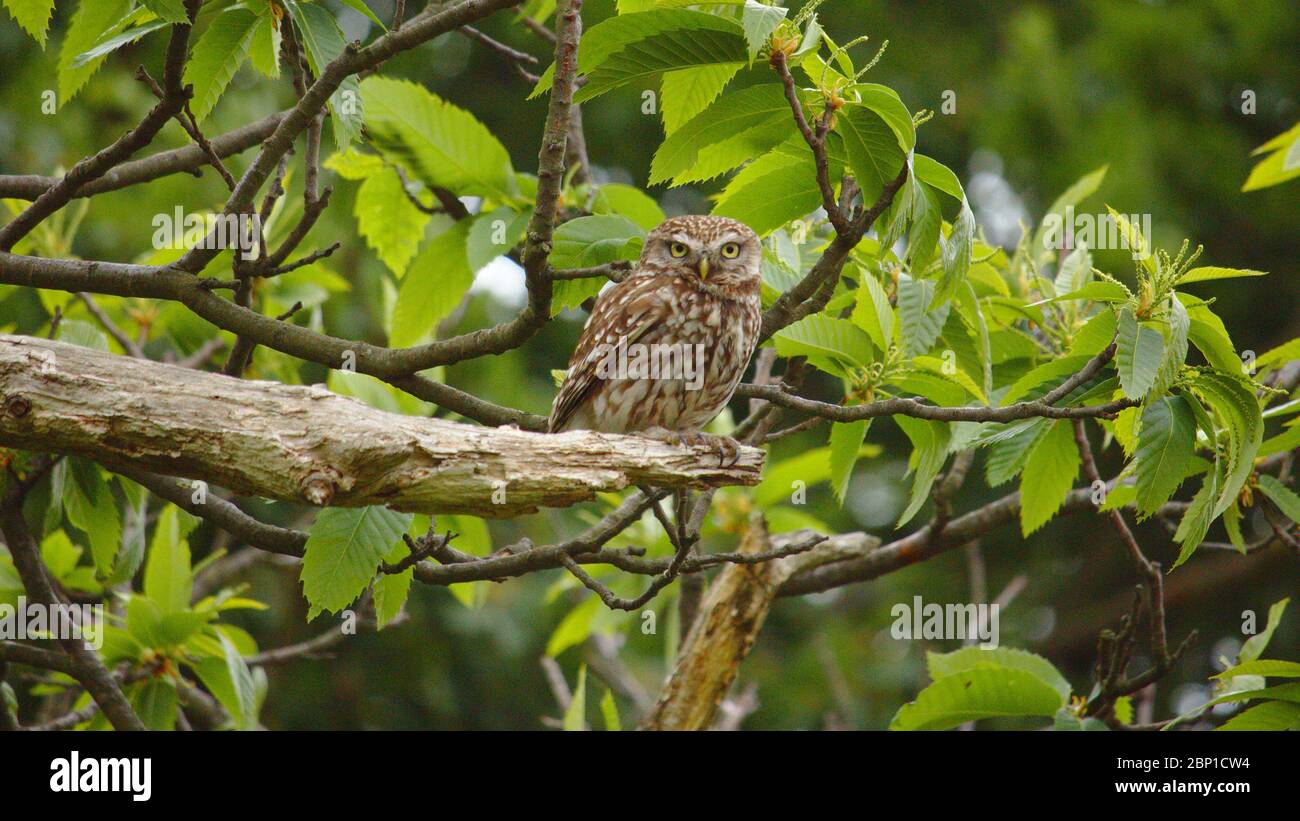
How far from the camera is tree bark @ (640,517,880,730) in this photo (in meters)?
4.56

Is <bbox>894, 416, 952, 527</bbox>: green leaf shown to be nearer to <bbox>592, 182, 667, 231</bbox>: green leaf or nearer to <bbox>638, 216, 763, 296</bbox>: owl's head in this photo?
<bbox>638, 216, 763, 296</bbox>: owl's head

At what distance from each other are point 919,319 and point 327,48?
1788mm

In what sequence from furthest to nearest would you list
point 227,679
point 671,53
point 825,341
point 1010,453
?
point 227,679 < point 1010,453 < point 825,341 < point 671,53

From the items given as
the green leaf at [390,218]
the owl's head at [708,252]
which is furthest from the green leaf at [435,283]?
the owl's head at [708,252]

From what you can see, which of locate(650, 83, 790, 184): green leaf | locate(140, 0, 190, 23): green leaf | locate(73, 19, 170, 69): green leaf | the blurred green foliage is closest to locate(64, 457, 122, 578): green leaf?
locate(73, 19, 170, 69): green leaf

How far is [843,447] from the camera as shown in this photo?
3.65 meters

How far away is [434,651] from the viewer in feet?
35.4

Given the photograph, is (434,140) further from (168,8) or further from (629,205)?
(168,8)

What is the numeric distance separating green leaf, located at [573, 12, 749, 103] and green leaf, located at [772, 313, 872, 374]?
844 millimetres

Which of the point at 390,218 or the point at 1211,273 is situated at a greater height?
the point at 390,218

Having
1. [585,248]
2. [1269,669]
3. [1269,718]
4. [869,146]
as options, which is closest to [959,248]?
[869,146]

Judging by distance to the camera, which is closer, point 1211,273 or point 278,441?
point 278,441
